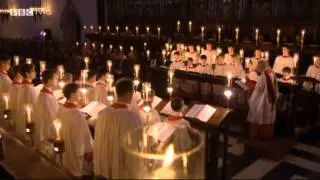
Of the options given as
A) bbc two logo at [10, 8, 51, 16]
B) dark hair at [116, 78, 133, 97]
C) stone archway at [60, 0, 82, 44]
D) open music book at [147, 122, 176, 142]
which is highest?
bbc two logo at [10, 8, 51, 16]

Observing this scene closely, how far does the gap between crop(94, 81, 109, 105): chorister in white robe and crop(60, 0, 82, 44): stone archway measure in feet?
54.0

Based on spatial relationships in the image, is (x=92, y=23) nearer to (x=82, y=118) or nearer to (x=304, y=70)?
(x=304, y=70)

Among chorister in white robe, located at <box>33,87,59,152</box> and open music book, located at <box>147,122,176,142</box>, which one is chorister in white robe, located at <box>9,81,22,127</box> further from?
open music book, located at <box>147,122,176,142</box>

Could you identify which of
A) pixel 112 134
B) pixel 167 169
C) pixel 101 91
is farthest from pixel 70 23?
pixel 167 169

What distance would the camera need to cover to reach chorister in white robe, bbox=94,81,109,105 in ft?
30.8

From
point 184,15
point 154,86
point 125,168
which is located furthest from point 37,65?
point 125,168

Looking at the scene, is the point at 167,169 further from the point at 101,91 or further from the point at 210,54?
the point at 210,54

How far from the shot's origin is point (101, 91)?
9.55 meters

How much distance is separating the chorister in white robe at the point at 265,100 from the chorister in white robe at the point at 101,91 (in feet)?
11.0

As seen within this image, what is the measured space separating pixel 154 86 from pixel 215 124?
6.83m

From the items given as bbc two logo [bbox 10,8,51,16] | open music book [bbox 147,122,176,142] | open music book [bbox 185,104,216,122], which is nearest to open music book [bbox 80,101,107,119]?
open music book [bbox 185,104,216,122]

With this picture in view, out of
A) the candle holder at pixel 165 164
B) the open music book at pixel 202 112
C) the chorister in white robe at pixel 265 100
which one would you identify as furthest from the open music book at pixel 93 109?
the candle holder at pixel 165 164

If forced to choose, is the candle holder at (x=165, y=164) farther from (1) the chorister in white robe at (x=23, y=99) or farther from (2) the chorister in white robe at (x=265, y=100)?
(2) the chorister in white robe at (x=265, y=100)

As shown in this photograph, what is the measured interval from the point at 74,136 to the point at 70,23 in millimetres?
20321
